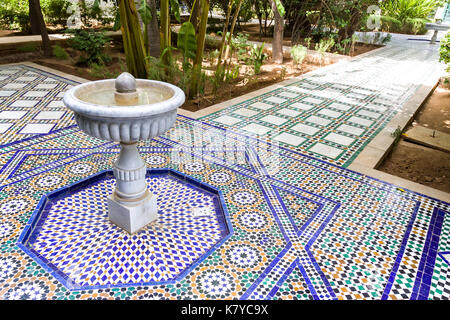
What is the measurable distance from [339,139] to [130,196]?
114 inches

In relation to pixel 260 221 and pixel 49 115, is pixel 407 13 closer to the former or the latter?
pixel 49 115

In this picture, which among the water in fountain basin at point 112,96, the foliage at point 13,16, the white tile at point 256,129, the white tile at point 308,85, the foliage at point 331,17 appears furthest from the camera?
the foliage at point 13,16

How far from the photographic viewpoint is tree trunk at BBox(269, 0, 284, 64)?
7955mm

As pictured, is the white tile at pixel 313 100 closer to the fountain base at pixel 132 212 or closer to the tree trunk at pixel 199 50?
the tree trunk at pixel 199 50

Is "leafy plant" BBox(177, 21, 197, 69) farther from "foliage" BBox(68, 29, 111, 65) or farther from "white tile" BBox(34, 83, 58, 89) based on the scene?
"foliage" BBox(68, 29, 111, 65)

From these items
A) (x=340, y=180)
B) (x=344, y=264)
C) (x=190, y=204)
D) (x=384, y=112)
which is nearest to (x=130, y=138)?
(x=190, y=204)

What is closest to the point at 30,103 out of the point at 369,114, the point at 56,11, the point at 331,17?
the point at 369,114

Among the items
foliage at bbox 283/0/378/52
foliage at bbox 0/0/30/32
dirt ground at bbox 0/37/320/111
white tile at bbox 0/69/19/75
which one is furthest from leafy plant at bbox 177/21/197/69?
foliage at bbox 0/0/30/32

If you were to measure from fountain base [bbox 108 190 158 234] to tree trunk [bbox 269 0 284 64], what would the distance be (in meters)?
6.86

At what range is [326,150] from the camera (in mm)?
3885

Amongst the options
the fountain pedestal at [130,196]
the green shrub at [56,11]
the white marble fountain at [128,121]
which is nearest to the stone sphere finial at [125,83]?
the white marble fountain at [128,121]

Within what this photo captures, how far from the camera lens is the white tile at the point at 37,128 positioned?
13.0 ft

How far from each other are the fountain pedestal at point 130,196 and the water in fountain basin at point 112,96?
A: 1.07 feet

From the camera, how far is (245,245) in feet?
7.72
